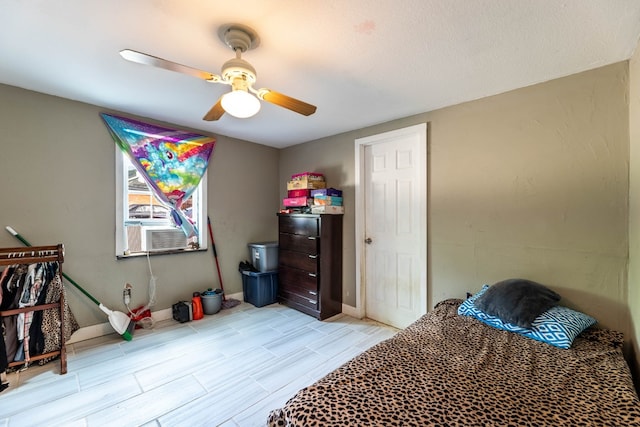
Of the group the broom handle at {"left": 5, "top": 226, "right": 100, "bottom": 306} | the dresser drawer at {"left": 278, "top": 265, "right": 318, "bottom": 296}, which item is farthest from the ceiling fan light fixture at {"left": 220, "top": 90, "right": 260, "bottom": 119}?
the broom handle at {"left": 5, "top": 226, "right": 100, "bottom": 306}

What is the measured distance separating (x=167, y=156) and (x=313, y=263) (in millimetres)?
2144

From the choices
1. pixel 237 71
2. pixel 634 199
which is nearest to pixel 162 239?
pixel 237 71

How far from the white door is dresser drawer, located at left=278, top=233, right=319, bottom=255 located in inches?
21.6

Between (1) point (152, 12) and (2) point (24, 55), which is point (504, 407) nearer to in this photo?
(1) point (152, 12)

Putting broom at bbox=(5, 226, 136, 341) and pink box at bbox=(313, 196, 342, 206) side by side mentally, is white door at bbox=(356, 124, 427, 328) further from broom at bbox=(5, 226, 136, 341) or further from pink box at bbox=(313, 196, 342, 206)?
broom at bbox=(5, 226, 136, 341)

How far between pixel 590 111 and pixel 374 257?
2248 millimetres

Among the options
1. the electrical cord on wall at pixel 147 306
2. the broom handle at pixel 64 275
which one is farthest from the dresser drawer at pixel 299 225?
the broom handle at pixel 64 275

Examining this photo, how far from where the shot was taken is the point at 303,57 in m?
1.81

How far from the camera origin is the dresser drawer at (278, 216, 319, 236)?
328 cm

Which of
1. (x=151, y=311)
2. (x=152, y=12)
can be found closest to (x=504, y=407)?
(x=152, y=12)

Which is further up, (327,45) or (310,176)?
(327,45)

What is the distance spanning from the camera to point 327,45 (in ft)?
5.47

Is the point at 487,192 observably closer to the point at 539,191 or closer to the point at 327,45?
the point at 539,191

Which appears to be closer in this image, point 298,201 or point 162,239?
point 162,239
